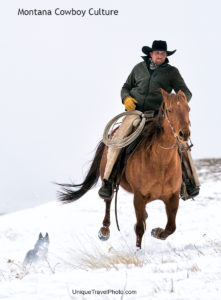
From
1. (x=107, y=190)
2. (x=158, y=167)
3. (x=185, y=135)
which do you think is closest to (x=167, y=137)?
(x=158, y=167)

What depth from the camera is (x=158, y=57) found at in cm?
582

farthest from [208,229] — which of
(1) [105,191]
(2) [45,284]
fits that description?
(2) [45,284]

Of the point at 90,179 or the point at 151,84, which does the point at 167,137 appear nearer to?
the point at 151,84

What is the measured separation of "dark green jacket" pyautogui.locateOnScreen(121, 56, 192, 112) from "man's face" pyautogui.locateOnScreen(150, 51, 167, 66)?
66 millimetres

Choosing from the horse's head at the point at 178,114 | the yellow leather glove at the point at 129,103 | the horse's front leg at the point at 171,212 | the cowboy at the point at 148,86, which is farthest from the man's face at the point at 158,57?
the horse's front leg at the point at 171,212

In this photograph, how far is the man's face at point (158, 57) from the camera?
19.0 ft

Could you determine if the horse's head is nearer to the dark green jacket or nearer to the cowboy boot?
the dark green jacket

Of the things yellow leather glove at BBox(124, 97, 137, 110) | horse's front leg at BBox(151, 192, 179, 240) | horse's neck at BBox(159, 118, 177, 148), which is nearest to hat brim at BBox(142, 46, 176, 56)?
yellow leather glove at BBox(124, 97, 137, 110)

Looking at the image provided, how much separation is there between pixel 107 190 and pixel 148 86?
1.85m

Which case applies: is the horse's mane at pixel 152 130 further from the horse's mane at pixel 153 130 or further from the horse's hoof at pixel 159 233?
the horse's hoof at pixel 159 233

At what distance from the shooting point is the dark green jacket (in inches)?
231

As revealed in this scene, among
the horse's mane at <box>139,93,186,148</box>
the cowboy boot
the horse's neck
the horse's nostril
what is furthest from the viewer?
the cowboy boot

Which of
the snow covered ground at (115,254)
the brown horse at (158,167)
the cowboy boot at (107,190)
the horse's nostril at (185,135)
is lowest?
the snow covered ground at (115,254)

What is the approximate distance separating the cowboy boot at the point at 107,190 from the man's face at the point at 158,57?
2.10m
